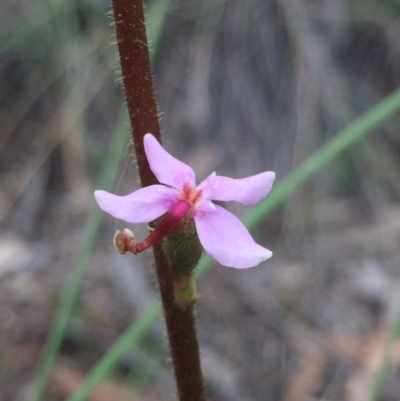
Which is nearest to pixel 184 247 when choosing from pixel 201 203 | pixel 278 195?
pixel 201 203

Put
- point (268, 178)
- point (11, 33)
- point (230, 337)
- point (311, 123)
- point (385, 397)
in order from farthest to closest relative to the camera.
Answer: point (11, 33)
point (311, 123)
point (230, 337)
point (385, 397)
point (268, 178)

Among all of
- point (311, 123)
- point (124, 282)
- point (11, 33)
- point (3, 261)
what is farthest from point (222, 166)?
point (11, 33)

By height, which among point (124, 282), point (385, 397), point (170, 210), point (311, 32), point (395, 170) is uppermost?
point (311, 32)

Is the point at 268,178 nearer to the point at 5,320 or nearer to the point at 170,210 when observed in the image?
the point at 170,210

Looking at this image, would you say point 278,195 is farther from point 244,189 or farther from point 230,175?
point 230,175

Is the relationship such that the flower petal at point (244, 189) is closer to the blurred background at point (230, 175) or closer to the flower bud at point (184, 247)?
the flower bud at point (184, 247)
